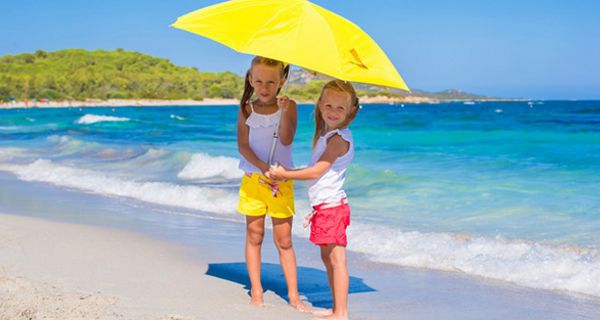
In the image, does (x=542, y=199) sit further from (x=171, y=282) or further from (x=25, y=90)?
(x=25, y=90)

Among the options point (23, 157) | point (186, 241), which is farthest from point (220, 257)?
point (23, 157)

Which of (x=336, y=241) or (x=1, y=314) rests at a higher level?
(x=336, y=241)

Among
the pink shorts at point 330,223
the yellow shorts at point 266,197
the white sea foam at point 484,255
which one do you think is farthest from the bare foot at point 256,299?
the white sea foam at point 484,255

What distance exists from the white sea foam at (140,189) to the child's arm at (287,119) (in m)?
4.75

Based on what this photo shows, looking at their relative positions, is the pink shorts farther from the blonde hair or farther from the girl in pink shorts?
the blonde hair

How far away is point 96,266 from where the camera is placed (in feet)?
17.1

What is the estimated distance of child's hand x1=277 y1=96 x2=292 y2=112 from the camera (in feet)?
13.6

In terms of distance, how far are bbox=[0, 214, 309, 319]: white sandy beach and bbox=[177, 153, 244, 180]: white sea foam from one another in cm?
666

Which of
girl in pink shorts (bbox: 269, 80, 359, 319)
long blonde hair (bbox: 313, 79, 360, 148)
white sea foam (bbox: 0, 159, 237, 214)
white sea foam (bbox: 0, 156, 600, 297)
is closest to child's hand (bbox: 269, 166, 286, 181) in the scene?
girl in pink shorts (bbox: 269, 80, 359, 319)

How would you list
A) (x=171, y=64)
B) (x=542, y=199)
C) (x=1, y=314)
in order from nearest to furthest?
(x=1, y=314)
(x=542, y=199)
(x=171, y=64)

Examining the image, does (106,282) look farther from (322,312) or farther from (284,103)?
(284,103)

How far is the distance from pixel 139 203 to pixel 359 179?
4095 millimetres

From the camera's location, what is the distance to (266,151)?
436 cm

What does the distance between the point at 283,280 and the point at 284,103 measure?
1.65 meters
